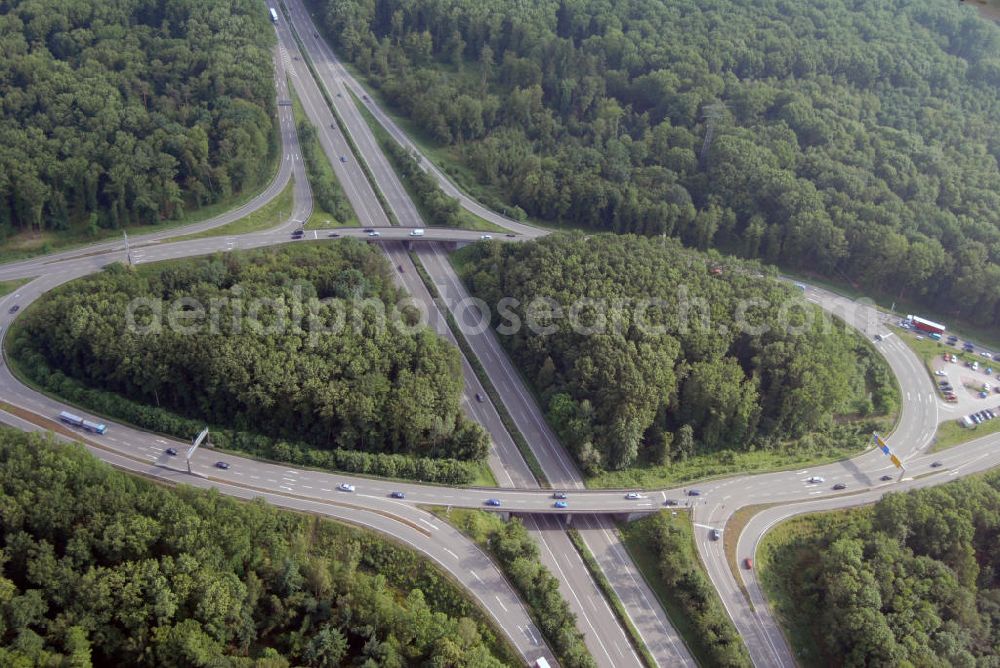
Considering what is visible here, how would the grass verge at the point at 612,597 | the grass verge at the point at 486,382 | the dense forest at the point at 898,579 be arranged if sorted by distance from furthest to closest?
the grass verge at the point at 486,382, the grass verge at the point at 612,597, the dense forest at the point at 898,579

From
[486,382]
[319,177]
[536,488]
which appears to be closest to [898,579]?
[536,488]

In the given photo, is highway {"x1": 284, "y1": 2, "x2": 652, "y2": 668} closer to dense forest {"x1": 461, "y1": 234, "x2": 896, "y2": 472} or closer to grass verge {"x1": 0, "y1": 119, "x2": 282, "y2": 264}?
dense forest {"x1": 461, "y1": 234, "x2": 896, "y2": 472}

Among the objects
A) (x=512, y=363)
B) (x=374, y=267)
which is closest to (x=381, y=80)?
(x=374, y=267)

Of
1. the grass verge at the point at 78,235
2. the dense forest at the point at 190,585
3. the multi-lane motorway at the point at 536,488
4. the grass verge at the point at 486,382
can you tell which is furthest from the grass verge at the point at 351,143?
the dense forest at the point at 190,585

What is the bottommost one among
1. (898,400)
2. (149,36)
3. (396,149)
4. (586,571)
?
(586,571)

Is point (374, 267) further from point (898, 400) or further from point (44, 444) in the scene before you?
point (898, 400)

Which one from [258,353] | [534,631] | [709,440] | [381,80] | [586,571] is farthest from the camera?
[381,80]

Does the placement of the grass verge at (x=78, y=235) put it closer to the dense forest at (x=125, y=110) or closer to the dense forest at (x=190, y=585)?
the dense forest at (x=125, y=110)
